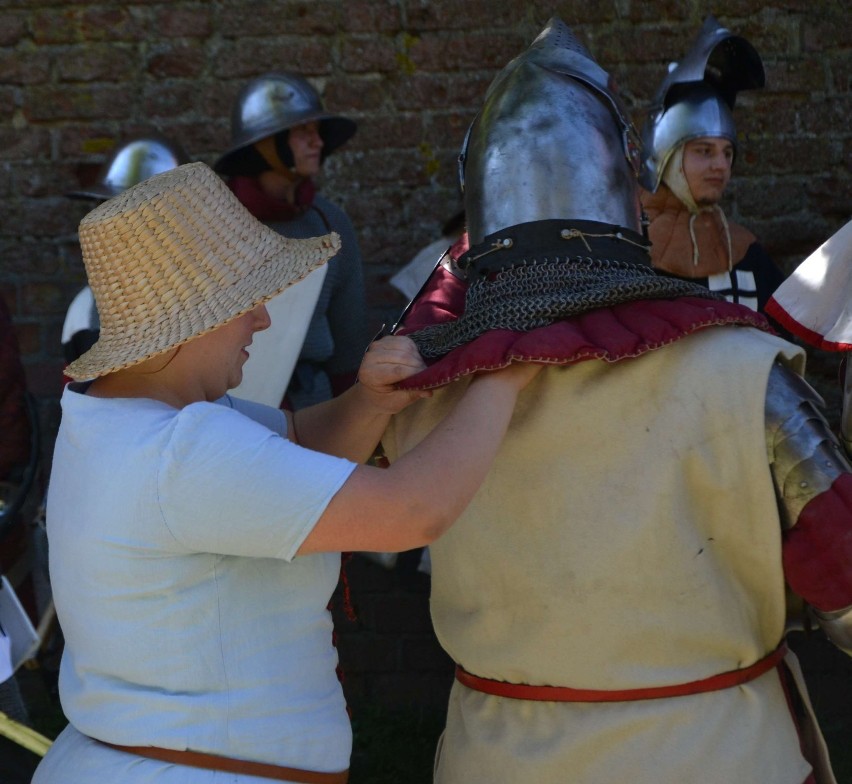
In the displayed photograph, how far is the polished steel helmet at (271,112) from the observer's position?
4.01 metres

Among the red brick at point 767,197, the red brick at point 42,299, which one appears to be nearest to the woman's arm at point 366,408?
the red brick at point 42,299

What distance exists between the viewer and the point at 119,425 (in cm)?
179

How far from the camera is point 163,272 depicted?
185cm

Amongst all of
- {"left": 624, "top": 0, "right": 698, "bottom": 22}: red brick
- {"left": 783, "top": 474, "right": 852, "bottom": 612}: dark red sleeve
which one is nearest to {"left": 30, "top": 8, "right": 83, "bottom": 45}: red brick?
{"left": 624, "top": 0, "right": 698, "bottom": 22}: red brick

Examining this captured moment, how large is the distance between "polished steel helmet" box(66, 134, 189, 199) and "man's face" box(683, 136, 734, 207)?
5.41ft

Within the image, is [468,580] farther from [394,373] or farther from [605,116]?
[605,116]

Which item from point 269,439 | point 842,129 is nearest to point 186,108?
point 842,129

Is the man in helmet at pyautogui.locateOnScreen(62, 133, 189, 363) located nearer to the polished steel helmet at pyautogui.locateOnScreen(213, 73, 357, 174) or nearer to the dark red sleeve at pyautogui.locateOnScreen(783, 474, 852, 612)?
the polished steel helmet at pyautogui.locateOnScreen(213, 73, 357, 174)

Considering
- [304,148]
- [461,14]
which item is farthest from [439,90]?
[304,148]

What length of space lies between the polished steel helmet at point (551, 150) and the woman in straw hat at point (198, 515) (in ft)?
1.15

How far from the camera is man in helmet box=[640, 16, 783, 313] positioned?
12.8ft

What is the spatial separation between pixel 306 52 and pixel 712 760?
10.0 feet

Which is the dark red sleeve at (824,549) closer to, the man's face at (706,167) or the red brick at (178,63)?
the man's face at (706,167)

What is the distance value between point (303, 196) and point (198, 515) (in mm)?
2447
